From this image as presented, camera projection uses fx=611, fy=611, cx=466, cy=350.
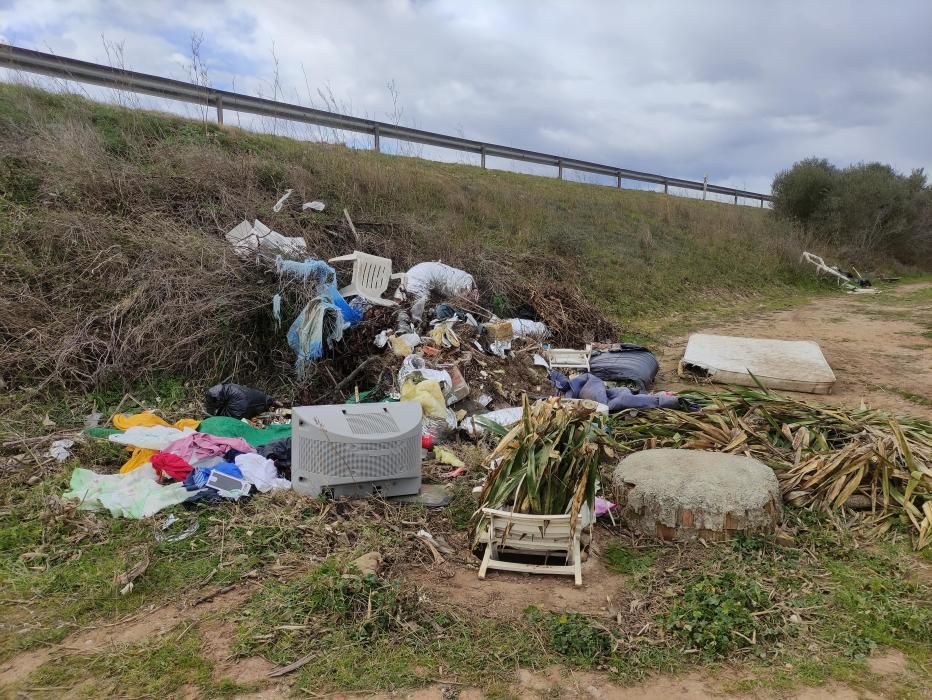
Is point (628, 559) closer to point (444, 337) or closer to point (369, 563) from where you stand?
point (369, 563)

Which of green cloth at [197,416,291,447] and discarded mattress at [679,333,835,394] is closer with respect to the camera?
green cloth at [197,416,291,447]

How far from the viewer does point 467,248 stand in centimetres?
989

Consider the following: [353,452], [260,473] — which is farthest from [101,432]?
[353,452]

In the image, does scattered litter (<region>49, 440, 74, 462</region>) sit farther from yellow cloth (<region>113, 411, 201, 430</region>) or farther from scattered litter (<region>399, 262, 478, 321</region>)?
scattered litter (<region>399, 262, 478, 321</region>)

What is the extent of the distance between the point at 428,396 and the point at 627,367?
2611 mm

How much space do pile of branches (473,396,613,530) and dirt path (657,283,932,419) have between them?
3.71 m

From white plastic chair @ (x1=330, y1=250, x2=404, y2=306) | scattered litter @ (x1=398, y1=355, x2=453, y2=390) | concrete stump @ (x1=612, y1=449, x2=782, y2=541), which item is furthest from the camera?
white plastic chair @ (x1=330, y1=250, x2=404, y2=306)

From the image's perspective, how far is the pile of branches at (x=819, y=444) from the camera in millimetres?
3619

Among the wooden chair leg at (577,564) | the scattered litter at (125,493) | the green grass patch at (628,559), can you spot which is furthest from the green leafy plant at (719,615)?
the scattered litter at (125,493)

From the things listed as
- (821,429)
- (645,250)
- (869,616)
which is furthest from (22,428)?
(645,250)

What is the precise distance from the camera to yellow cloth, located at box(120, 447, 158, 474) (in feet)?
13.3

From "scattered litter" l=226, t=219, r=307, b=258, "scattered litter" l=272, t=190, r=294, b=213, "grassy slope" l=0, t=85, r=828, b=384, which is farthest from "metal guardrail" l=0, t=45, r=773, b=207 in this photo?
"scattered litter" l=226, t=219, r=307, b=258

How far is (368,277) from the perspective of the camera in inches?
288

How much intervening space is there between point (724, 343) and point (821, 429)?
12.9 ft
